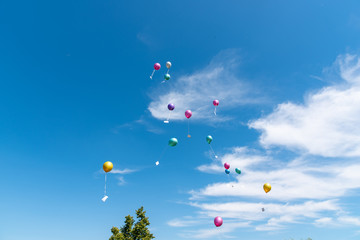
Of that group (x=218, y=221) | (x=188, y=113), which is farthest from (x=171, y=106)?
(x=218, y=221)

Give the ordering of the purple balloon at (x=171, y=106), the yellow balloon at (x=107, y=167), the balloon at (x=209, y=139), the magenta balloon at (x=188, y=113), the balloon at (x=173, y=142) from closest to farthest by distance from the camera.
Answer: the yellow balloon at (x=107, y=167) → the balloon at (x=173, y=142) → the purple balloon at (x=171, y=106) → the balloon at (x=209, y=139) → the magenta balloon at (x=188, y=113)

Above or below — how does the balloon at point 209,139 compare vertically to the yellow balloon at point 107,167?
above

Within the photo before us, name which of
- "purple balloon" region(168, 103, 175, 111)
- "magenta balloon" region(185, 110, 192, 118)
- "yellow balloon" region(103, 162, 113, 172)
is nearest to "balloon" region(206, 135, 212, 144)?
"magenta balloon" region(185, 110, 192, 118)

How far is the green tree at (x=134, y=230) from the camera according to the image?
2178 cm

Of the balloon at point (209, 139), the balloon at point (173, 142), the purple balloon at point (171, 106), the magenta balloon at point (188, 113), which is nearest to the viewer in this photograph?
the balloon at point (173, 142)

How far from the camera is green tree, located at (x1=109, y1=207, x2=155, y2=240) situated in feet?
Answer: 71.5

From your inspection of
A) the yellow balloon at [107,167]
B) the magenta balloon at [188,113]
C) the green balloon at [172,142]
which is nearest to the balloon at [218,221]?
the green balloon at [172,142]

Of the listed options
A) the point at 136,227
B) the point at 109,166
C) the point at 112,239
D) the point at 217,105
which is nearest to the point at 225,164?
the point at 217,105

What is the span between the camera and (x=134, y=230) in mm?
22266

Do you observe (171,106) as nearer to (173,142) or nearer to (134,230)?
(173,142)

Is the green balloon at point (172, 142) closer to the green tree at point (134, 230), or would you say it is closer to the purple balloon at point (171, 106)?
the purple balloon at point (171, 106)

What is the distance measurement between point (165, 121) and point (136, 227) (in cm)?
1388

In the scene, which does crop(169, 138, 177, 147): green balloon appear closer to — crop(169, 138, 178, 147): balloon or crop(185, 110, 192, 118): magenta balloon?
crop(169, 138, 178, 147): balloon

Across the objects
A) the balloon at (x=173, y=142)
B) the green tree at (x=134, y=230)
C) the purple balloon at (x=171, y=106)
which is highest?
the purple balloon at (x=171, y=106)
